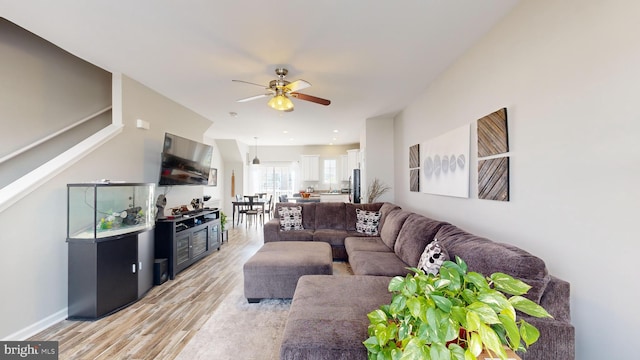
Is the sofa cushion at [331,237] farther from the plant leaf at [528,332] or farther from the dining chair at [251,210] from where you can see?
the dining chair at [251,210]

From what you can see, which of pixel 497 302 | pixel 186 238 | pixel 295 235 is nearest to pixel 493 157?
pixel 497 302

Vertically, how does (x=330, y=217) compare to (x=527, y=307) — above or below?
below

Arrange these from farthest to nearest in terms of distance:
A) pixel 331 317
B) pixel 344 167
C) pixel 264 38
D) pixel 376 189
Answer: pixel 344 167, pixel 376 189, pixel 264 38, pixel 331 317

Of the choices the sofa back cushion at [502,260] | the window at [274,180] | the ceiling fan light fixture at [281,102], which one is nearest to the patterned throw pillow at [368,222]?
the sofa back cushion at [502,260]

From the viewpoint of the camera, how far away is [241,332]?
2201mm

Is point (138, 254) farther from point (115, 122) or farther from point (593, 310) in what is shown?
point (593, 310)

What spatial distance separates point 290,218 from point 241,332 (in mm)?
2307

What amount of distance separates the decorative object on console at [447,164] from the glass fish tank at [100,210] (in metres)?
3.65

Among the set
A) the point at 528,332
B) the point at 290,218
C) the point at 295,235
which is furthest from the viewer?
the point at 290,218

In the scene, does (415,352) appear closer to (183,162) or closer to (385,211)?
(385,211)

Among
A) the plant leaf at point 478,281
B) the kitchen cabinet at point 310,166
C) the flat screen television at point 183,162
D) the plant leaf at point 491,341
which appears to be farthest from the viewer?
the kitchen cabinet at point 310,166

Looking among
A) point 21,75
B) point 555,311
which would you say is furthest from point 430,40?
point 21,75

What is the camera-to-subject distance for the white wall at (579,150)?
121 cm

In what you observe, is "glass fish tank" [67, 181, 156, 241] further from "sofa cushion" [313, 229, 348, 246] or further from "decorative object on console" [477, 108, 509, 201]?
"decorative object on console" [477, 108, 509, 201]
